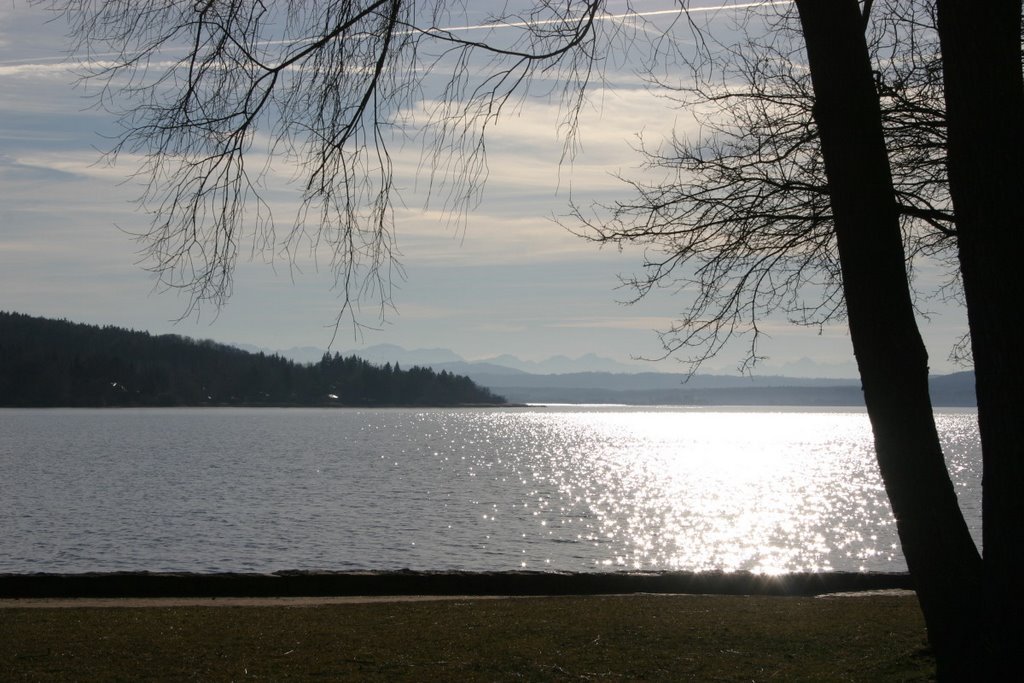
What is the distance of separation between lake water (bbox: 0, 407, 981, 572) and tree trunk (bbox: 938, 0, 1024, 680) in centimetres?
2385

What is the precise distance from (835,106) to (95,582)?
43.0 feet

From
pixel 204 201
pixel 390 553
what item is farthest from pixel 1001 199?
pixel 390 553

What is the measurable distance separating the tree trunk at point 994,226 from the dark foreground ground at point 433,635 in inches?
108

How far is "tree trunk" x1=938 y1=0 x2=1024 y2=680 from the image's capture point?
5.71 meters

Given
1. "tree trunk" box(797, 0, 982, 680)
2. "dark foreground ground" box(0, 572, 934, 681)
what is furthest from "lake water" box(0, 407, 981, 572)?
"tree trunk" box(797, 0, 982, 680)

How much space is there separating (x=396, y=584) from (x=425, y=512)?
31.9 metres

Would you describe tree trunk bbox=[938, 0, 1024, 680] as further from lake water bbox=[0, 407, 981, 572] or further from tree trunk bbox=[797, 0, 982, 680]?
lake water bbox=[0, 407, 981, 572]

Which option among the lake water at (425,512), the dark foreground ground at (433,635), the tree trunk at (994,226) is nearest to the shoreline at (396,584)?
the dark foreground ground at (433,635)

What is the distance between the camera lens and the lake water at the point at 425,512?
32.7m

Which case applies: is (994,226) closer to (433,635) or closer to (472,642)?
(472,642)

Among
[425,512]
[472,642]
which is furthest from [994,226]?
[425,512]

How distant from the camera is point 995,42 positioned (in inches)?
228

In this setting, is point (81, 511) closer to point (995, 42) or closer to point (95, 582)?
point (95, 582)

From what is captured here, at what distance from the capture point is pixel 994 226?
18.8 feet
